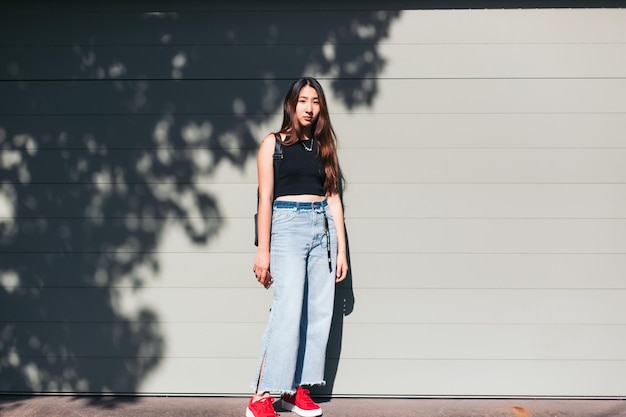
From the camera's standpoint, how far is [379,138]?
4758 mm

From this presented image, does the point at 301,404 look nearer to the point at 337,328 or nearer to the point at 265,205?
the point at 337,328

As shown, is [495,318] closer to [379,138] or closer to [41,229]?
[379,138]

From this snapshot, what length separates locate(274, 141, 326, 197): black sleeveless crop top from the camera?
4305 millimetres

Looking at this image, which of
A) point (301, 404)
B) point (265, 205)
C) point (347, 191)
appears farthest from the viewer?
point (347, 191)

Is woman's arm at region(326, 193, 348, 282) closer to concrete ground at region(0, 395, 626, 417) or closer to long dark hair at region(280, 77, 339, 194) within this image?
long dark hair at region(280, 77, 339, 194)

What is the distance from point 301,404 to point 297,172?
1.41 m

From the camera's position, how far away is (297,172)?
431cm

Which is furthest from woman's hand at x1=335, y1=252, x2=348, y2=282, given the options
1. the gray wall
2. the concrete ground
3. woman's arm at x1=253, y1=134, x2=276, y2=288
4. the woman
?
the concrete ground

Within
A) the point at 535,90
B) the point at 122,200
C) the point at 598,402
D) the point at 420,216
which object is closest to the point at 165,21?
the point at 122,200

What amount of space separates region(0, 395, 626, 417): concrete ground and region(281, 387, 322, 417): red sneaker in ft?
0.20

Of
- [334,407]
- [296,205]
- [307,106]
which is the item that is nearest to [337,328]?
[334,407]

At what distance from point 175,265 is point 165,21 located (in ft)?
5.23

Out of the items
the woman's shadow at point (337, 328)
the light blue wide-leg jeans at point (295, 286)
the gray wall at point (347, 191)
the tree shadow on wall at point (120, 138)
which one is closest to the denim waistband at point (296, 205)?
the light blue wide-leg jeans at point (295, 286)

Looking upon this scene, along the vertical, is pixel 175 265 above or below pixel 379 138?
below
